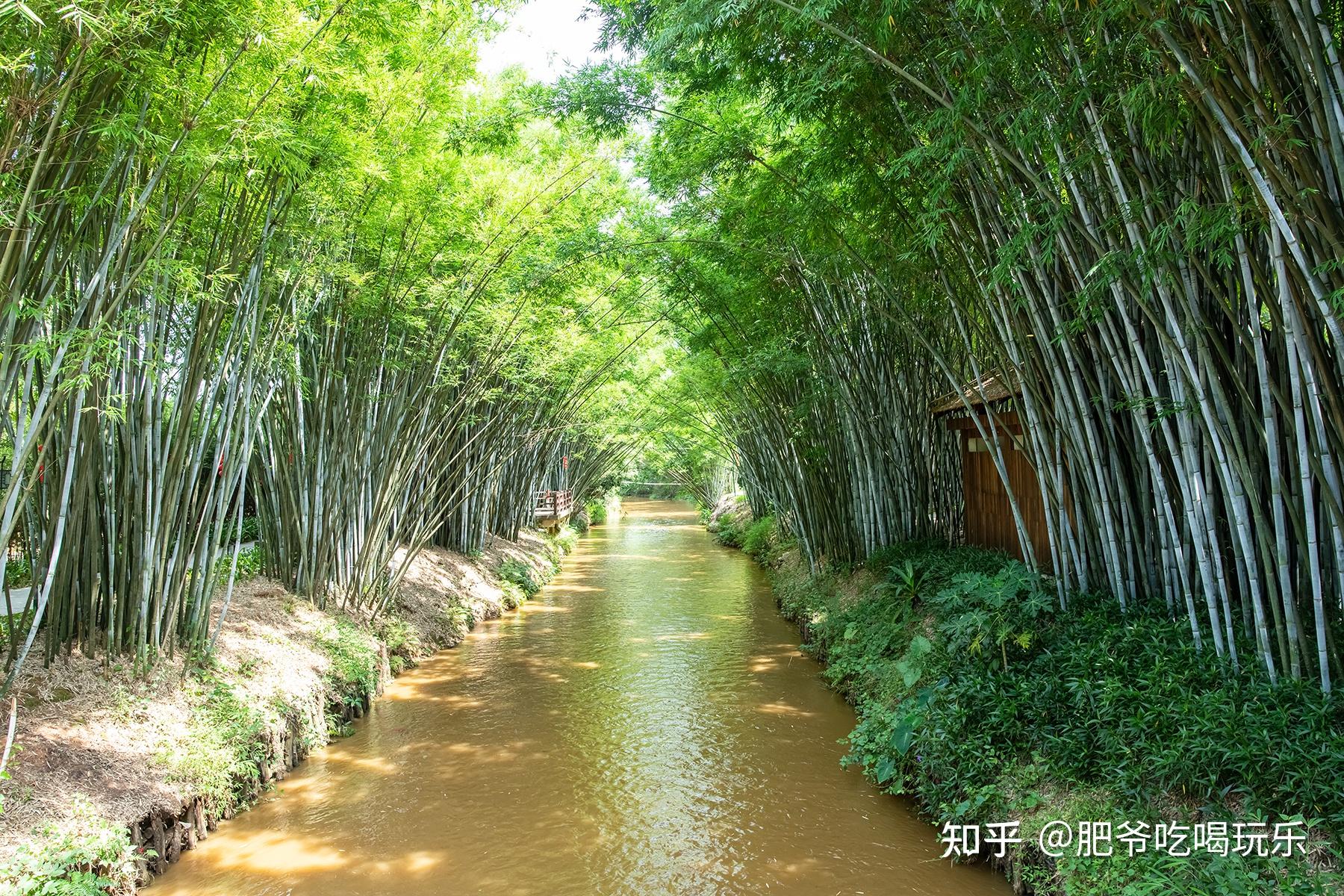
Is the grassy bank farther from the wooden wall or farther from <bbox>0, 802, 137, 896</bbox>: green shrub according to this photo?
<bbox>0, 802, 137, 896</bbox>: green shrub

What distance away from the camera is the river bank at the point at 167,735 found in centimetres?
243

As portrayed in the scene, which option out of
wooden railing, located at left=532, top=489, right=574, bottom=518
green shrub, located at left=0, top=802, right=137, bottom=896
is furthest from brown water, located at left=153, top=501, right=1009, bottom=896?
wooden railing, located at left=532, top=489, right=574, bottom=518

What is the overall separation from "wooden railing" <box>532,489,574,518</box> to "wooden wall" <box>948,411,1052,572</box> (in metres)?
7.92

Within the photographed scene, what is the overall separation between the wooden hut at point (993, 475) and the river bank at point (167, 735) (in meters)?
3.76

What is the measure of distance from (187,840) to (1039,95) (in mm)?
3987

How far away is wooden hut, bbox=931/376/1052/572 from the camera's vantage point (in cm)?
455

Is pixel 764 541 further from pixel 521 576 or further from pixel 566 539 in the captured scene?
pixel 566 539

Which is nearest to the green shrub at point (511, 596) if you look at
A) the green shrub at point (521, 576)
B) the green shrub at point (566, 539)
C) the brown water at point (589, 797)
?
the green shrub at point (521, 576)

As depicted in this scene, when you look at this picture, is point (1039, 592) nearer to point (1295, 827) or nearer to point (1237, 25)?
point (1295, 827)

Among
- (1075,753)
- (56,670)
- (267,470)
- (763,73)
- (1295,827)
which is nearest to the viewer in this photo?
(1295,827)

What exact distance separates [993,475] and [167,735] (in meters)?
4.78

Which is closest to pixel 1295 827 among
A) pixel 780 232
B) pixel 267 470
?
pixel 780 232

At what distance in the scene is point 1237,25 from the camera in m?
2.12

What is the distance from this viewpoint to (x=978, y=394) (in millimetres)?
4930
